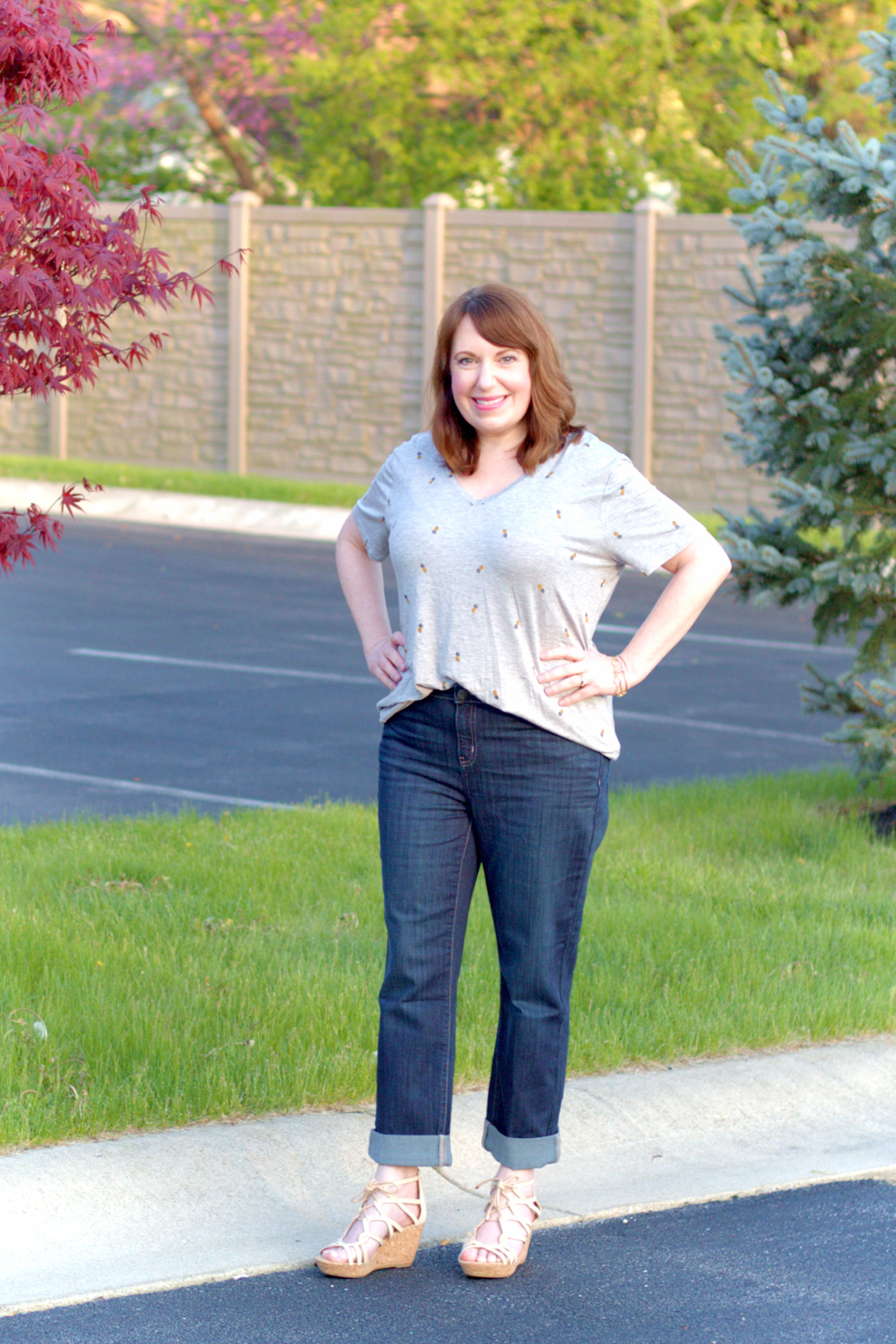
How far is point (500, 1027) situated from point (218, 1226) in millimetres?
771

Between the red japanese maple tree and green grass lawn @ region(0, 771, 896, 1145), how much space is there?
125cm

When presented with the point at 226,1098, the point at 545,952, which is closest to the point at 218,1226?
the point at 226,1098

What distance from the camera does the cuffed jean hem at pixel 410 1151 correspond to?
153 inches

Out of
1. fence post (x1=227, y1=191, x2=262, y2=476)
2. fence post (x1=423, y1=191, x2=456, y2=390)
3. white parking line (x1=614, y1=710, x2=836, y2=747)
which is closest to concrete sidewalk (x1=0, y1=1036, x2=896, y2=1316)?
white parking line (x1=614, y1=710, x2=836, y2=747)

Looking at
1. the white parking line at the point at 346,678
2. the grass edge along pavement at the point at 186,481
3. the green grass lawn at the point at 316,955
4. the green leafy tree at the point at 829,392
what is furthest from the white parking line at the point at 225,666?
the grass edge along pavement at the point at 186,481

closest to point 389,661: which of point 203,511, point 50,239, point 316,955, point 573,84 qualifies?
point 50,239

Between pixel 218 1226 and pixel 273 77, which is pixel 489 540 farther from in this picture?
pixel 273 77

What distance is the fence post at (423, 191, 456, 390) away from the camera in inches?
872

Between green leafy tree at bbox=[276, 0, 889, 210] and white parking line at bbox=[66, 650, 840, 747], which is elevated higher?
green leafy tree at bbox=[276, 0, 889, 210]

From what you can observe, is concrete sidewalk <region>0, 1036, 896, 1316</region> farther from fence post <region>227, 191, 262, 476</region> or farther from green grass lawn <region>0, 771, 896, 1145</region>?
fence post <region>227, 191, 262, 476</region>

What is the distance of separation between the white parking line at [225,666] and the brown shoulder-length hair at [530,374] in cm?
748

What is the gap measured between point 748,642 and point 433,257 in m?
9.99

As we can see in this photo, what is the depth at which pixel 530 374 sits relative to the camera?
12.4 feet

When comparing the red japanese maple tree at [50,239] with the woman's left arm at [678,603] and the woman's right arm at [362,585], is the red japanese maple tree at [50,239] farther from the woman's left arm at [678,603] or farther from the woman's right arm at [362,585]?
the woman's left arm at [678,603]
